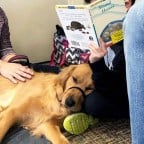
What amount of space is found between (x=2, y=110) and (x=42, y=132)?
11.4 inches

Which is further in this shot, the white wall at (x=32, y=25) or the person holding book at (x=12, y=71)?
the white wall at (x=32, y=25)

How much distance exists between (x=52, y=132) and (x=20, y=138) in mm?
170

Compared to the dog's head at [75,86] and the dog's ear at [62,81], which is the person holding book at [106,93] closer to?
the dog's head at [75,86]

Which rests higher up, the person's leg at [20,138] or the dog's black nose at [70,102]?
the dog's black nose at [70,102]

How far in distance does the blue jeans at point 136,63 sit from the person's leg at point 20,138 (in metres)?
0.97

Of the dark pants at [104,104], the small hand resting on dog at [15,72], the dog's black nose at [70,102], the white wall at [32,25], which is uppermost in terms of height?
the white wall at [32,25]

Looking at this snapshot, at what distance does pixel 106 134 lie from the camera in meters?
1.65

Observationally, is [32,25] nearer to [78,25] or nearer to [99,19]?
[78,25]

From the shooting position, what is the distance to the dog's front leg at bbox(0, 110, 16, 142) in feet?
5.22

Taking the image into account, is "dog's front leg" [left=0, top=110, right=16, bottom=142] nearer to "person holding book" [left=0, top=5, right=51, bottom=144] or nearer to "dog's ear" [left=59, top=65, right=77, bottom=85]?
"person holding book" [left=0, top=5, right=51, bottom=144]

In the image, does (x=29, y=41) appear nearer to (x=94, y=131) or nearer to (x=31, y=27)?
(x=31, y=27)

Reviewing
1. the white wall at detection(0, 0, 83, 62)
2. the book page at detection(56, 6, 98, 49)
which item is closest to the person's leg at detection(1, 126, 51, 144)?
the book page at detection(56, 6, 98, 49)

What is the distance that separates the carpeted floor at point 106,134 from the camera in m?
1.58

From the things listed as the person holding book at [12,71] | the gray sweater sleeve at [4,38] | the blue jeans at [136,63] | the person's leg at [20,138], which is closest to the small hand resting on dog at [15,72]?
the person holding book at [12,71]
